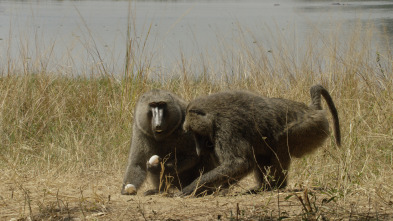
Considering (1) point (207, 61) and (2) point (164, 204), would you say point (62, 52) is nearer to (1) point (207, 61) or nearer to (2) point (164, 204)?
(1) point (207, 61)

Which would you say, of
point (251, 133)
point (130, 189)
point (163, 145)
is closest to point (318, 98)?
point (251, 133)

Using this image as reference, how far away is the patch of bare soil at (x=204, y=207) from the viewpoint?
3.50 metres

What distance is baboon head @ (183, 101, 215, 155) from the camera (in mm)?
4852

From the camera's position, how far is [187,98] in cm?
789

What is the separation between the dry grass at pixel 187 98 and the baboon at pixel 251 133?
0.73 ft

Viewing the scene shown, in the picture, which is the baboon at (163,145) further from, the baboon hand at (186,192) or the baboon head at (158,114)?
the baboon hand at (186,192)

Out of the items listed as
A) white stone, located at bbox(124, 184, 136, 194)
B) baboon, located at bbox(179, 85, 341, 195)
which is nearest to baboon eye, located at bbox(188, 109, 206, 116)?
baboon, located at bbox(179, 85, 341, 195)

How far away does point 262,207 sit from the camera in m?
3.65

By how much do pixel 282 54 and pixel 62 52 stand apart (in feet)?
12.1

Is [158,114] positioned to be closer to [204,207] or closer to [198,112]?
[198,112]

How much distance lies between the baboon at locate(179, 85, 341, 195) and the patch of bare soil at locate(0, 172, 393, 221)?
1.36 feet

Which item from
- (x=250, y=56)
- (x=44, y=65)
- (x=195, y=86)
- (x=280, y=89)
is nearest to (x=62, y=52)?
(x=44, y=65)

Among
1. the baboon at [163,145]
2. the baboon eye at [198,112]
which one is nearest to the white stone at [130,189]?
the baboon at [163,145]

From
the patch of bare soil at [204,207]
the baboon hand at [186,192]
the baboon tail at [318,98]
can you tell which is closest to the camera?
the patch of bare soil at [204,207]
